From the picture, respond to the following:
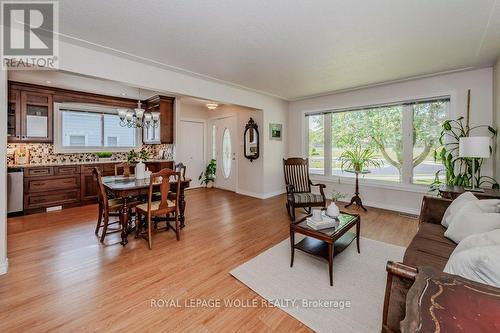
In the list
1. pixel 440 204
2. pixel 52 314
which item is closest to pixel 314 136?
pixel 440 204

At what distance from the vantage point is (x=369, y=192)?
4750 millimetres

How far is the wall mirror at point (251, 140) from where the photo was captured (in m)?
5.55

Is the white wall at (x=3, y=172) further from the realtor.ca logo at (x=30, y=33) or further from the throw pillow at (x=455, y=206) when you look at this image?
the throw pillow at (x=455, y=206)

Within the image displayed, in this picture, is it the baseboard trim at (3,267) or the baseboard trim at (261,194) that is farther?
the baseboard trim at (261,194)

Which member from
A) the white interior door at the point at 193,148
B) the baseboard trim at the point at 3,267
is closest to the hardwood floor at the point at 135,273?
the baseboard trim at the point at 3,267

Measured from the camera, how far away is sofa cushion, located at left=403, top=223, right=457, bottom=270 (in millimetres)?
1667

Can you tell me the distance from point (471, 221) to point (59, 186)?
20.4 feet

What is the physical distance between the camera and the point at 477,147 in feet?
9.12

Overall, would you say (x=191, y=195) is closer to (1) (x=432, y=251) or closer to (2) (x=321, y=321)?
(2) (x=321, y=321)

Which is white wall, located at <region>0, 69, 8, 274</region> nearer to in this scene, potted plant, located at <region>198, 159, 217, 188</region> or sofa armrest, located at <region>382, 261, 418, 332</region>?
sofa armrest, located at <region>382, 261, 418, 332</region>

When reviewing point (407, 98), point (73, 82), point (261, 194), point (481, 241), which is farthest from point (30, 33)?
point (407, 98)

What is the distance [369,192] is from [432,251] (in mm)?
3126

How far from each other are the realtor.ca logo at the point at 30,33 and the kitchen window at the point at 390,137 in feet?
16.3

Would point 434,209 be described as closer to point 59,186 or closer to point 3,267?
point 3,267
